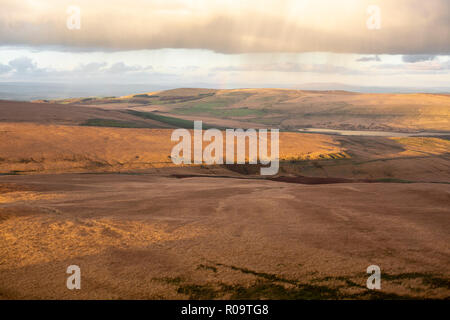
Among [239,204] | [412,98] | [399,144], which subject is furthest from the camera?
[412,98]

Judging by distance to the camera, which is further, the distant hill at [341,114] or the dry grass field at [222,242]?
the distant hill at [341,114]

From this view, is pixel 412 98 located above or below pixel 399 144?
above

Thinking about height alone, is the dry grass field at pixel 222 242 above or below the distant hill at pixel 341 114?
below

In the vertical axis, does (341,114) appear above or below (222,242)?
above

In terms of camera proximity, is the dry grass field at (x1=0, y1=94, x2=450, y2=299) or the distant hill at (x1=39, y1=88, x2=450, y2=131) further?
the distant hill at (x1=39, y1=88, x2=450, y2=131)

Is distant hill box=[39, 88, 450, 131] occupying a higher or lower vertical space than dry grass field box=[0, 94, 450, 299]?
higher

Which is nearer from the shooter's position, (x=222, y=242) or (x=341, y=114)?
(x=222, y=242)
